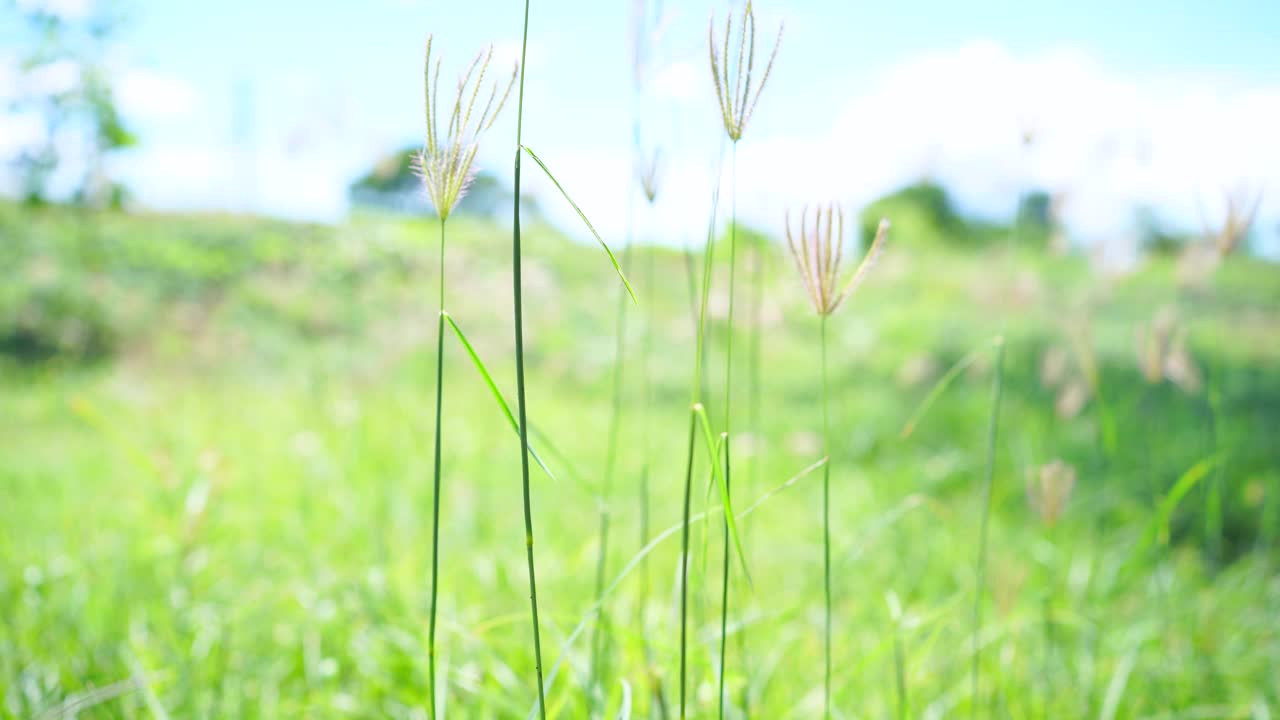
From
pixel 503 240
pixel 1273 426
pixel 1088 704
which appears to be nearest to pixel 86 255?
pixel 503 240

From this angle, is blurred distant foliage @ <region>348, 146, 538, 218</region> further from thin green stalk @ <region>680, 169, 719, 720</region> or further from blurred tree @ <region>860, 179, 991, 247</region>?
blurred tree @ <region>860, 179, 991, 247</region>

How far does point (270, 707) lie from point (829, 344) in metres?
3.94

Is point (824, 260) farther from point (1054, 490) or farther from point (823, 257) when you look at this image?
point (1054, 490)

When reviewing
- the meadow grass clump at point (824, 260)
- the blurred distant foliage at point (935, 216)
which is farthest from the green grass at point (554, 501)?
the blurred distant foliage at point (935, 216)

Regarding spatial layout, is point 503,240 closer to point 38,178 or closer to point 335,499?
point 38,178

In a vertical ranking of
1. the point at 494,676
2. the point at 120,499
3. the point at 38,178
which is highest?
the point at 38,178

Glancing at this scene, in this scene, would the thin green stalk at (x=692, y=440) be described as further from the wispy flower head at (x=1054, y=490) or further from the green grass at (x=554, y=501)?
the wispy flower head at (x=1054, y=490)

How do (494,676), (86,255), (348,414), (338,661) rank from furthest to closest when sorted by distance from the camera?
(86,255) → (348,414) → (338,661) → (494,676)

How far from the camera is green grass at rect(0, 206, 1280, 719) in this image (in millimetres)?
1125

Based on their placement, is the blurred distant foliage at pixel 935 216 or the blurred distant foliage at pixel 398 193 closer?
the blurred distant foliage at pixel 398 193

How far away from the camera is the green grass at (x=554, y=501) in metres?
1.12

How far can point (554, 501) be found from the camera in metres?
2.29

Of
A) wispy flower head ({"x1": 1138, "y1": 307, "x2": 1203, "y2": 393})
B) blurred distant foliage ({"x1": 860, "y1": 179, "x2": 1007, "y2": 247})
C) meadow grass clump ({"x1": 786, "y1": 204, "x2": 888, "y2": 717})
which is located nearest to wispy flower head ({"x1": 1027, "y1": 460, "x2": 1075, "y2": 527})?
wispy flower head ({"x1": 1138, "y1": 307, "x2": 1203, "y2": 393})

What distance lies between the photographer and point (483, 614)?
1372 millimetres
